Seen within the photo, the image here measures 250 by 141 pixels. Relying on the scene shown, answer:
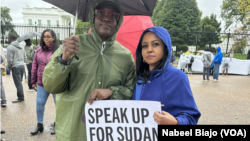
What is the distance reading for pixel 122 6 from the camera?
189 cm

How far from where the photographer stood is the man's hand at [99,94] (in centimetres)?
143

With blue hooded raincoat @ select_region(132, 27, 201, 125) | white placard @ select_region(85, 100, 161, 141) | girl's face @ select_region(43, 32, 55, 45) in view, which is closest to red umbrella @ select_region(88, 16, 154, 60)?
girl's face @ select_region(43, 32, 55, 45)

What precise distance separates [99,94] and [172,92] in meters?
0.59

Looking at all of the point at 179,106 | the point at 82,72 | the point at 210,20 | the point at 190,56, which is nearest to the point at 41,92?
the point at 82,72

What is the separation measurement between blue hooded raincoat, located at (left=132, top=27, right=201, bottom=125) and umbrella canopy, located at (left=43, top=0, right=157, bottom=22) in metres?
0.50

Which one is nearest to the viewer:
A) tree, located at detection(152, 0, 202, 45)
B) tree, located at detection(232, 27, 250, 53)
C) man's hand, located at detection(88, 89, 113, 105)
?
man's hand, located at detection(88, 89, 113, 105)

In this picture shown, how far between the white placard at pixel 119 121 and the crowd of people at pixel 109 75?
0.08 m

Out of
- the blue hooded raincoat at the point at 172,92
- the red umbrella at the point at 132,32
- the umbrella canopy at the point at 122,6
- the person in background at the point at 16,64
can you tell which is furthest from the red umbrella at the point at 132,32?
the person in background at the point at 16,64

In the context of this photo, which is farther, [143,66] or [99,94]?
[143,66]

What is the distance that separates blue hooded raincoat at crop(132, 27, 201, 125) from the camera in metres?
1.39

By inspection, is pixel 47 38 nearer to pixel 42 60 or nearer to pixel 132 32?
pixel 42 60

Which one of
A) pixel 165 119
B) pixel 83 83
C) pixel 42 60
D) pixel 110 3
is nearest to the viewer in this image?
pixel 165 119

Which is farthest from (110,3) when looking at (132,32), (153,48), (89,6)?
(132,32)

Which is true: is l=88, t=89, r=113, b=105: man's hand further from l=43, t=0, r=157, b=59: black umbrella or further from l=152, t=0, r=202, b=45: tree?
l=152, t=0, r=202, b=45: tree
